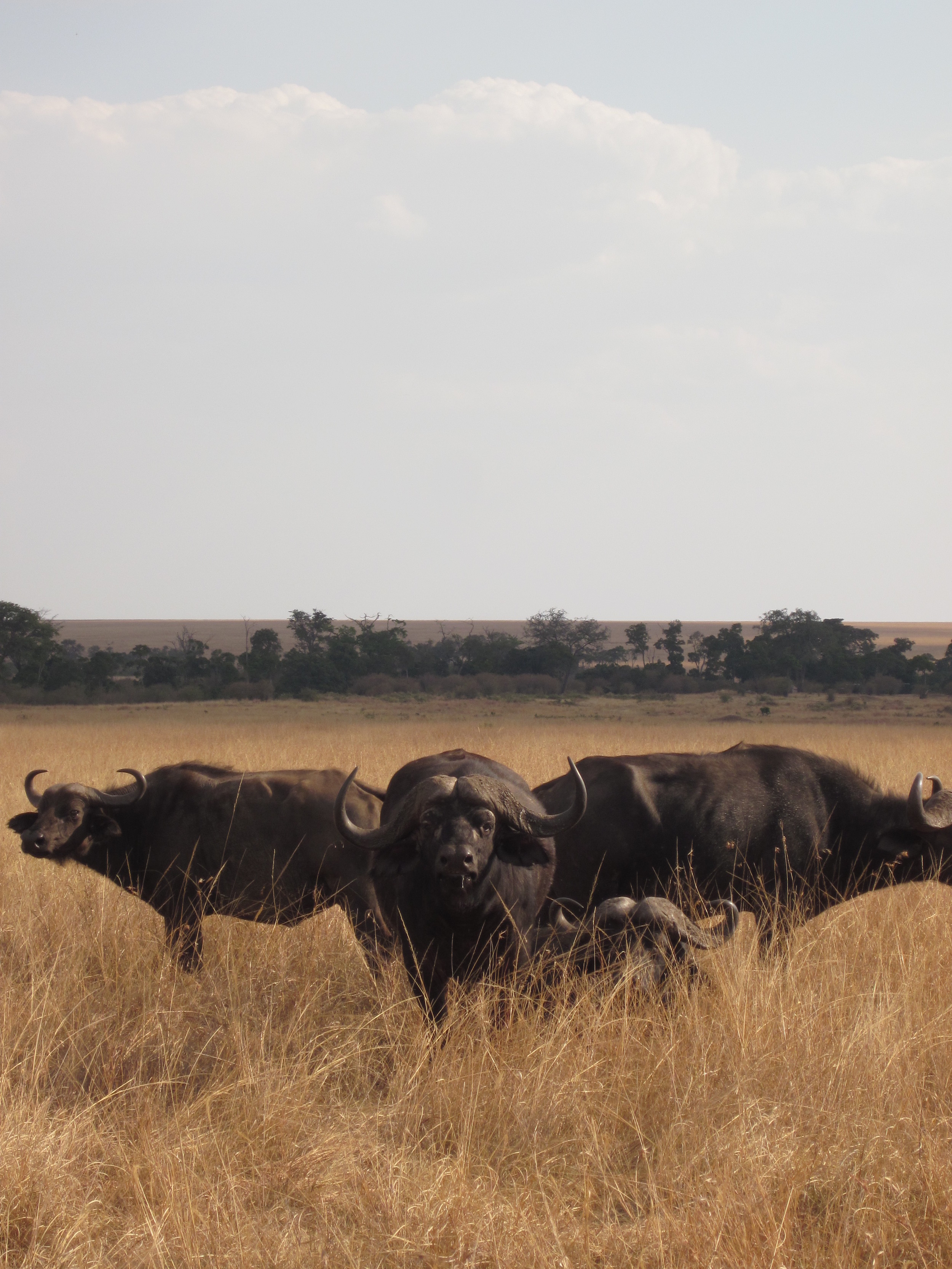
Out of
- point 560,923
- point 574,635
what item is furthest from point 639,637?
point 560,923

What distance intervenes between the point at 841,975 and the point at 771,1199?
7.96ft

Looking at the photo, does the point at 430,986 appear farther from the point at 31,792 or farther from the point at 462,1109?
the point at 31,792

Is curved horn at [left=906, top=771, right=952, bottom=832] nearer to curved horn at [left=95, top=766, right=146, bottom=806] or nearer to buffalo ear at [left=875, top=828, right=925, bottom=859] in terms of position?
buffalo ear at [left=875, top=828, right=925, bottom=859]

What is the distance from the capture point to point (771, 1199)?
346 cm

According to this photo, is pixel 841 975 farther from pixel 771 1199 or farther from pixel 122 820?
pixel 122 820

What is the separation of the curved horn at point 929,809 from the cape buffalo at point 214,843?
3.30 m

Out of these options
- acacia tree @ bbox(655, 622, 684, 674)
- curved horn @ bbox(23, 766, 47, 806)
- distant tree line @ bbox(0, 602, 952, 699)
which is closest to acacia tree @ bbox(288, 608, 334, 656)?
distant tree line @ bbox(0, 602, 952, 699)

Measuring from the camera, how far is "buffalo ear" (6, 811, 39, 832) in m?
7.21

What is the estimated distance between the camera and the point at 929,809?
684 centimetres

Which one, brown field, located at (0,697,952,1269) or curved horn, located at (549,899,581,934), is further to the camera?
curved horn, located at (549,899,581,934)

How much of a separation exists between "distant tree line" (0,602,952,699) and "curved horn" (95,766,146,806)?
4403 cm

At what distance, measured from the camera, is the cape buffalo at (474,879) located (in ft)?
16.5

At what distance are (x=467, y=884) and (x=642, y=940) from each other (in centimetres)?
98

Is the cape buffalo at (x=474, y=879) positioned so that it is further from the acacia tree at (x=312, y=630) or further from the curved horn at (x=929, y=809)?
the acacia tree at (x=312, y=630)
